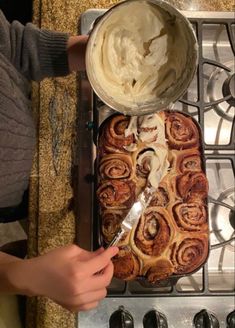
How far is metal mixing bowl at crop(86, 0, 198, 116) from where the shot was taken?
601mm

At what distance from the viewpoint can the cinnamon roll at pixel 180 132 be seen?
2.38 ft

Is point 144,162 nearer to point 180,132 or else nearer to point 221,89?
point 180,132

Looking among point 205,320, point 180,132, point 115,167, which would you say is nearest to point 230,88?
point 180,132

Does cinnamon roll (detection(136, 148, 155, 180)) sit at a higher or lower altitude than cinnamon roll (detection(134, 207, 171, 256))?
higher

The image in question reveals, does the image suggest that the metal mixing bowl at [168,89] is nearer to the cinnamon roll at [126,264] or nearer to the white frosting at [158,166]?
the white frosting at [158,166]

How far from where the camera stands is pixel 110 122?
0.73 metres

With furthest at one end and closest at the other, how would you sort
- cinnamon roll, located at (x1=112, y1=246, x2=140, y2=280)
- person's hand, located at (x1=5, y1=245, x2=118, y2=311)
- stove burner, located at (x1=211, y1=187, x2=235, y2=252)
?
stove burner, located at (x1=211, y1=187, x2=235, y2=252), cinnamon roll, located at (x1=112, y1=246, x2=140, y2=280), person's hand, located at (x1=5, y1=245, x2=118, y2=311)

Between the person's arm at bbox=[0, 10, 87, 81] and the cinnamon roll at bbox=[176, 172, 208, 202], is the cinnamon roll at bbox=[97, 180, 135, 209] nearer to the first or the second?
the cinnamon roll at bbox=[176, 172, 208, 202]

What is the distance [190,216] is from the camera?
697mm

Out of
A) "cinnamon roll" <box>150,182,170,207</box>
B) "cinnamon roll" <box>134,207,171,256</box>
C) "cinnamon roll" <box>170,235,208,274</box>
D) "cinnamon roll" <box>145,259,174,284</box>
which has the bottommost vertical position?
"cinnamon roll" <box>145,259,174,284</box>

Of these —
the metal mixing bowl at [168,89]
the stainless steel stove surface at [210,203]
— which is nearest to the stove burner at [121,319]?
the stainless steel stove surface at [210,203]

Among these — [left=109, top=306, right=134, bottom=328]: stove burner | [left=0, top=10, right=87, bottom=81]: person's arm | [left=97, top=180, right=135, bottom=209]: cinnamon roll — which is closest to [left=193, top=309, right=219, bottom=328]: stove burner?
[left=109, top=306, right=134, bottom=328]: stove burner

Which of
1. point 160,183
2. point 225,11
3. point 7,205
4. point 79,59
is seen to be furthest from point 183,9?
point 7,205

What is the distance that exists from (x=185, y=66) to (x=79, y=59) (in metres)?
0.20
